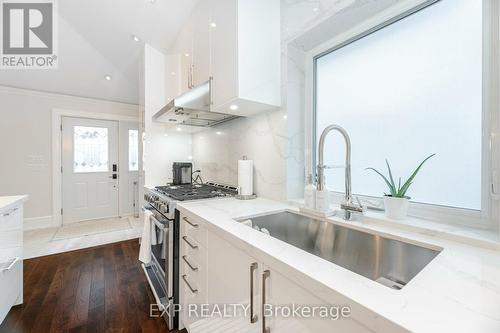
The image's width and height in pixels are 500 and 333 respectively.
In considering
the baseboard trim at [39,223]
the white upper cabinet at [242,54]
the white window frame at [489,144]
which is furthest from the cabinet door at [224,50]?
the baseboard trim at [39,223]

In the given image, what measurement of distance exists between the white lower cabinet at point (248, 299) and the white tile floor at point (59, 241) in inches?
89.2

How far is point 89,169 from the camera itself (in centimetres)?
388

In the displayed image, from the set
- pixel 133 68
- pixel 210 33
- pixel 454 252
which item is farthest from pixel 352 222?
pixel 133 68

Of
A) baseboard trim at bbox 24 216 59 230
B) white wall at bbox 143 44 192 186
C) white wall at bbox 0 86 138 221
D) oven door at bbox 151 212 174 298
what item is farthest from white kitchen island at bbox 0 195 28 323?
white wall at bbox 0 86 138 221

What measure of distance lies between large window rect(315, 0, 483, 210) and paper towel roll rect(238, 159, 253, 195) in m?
0.61

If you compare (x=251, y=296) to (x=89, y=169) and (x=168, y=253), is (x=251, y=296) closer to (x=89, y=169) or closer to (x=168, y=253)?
(x=168, y=253)

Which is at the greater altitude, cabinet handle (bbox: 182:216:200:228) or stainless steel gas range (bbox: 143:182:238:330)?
cabinet handle (bbox: 182:216:200:228)

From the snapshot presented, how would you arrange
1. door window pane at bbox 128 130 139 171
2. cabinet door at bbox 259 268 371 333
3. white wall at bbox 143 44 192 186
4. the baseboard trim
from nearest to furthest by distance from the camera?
cabinet door at bbox 259 268 371 333
white wall at bbox 143 44 192 186
the baseboard trim
door window pane at bbox 128 130 139 171

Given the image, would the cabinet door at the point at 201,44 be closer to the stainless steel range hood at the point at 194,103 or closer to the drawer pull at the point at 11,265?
the stainless steel range hood at the point at 194,103

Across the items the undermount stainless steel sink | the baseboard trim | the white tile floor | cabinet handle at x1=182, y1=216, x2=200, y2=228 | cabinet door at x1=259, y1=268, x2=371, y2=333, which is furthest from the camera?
the baseboard trim

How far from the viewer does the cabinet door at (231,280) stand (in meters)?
0.76

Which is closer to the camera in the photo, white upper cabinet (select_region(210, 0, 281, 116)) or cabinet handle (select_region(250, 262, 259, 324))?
cabinet handle (select_region(250, 262, 259, 324))

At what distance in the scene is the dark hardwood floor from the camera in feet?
4.87

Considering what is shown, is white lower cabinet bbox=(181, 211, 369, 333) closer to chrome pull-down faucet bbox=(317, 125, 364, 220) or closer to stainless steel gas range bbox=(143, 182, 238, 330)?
stainless steel gas range bbox=(143, 182, 238, 330)
